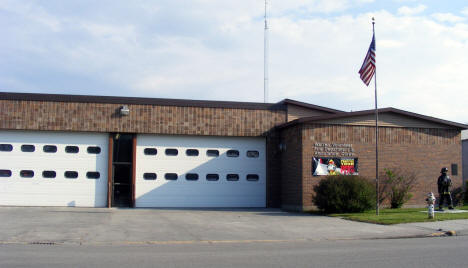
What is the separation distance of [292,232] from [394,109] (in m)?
10.8

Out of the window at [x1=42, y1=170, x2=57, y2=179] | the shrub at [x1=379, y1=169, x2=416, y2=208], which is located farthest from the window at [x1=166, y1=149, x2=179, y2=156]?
the shrub at [x1=379, y1=169, x2=416, y2=208]

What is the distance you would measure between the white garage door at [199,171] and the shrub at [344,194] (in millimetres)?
5115

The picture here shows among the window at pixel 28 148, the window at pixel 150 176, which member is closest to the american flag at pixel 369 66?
the window at pixel 150 176

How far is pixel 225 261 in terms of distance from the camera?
951 centimetres

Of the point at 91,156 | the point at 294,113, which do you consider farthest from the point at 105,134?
the point at 294,113

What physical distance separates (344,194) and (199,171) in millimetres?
7540

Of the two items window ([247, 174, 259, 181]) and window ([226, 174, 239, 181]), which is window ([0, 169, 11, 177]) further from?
window ([247, 174, 259, 181])

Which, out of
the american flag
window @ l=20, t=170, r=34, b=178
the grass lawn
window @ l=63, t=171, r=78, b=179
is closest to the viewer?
the grass lawn

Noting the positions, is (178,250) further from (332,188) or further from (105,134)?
(105,134)

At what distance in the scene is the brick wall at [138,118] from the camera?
917 inches

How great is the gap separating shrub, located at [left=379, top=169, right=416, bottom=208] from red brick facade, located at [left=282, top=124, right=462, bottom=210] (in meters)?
0.37

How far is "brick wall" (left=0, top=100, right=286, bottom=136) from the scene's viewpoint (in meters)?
23.3

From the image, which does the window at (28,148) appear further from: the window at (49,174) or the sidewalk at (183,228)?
the sidewalk at (183,228)

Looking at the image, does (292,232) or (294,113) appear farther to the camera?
(294,113)
